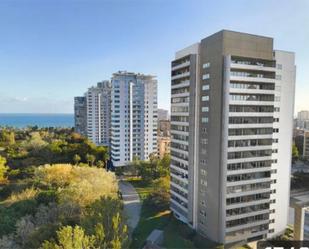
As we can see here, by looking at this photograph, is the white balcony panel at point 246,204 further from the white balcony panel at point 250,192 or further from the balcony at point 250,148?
the balcony at point 250,148

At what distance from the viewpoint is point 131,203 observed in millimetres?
33000

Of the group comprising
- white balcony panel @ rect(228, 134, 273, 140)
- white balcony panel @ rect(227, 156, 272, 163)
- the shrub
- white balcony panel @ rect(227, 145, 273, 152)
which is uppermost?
white balcony panel @ rect(228, 134, 273, 140)

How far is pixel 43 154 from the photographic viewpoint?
45906 millimetres

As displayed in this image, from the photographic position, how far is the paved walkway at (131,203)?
2700cm

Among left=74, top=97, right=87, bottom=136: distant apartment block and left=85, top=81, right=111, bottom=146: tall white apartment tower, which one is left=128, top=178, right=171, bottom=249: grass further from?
left=74, top=97, right=87, bottom=136: distant apartment block

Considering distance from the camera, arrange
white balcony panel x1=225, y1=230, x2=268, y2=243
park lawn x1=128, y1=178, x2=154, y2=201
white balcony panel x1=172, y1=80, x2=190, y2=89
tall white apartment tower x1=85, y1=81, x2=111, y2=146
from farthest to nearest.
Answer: tall white apartment tower x1=85, y1=81, x2=111, y2=146 → park lawn x1=128, y1=178, x2=154, y2=201 → white balcony panel x1=172, y1=80, x2=190, y2=89 → white balcony panel x1=225, y1=230, x2=268, y2=243

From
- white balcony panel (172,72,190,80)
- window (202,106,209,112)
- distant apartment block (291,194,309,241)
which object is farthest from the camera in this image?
white balcony panel (172,72,190,80)

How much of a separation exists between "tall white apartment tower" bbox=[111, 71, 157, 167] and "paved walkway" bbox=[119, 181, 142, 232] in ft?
34.3

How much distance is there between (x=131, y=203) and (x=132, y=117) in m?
23.3

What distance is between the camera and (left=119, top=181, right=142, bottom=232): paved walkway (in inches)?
1063

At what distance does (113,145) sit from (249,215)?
115ft

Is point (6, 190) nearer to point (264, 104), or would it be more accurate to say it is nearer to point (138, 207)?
point (138, 207)

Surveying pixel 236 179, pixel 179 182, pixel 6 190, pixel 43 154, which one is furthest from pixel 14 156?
pixel 236 179

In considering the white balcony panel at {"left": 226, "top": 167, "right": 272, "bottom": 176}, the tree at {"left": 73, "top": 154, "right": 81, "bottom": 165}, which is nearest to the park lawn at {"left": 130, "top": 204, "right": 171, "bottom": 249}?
the white balcony panel at {"left": 226, "top": 167, "right": 272, "bottom": 176}
